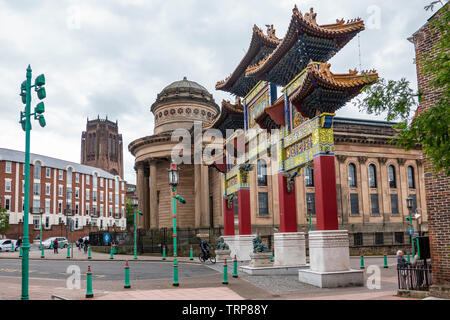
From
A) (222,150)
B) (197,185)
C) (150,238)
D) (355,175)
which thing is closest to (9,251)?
(150,238)

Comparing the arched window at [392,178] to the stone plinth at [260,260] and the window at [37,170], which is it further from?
the window at [37,170]

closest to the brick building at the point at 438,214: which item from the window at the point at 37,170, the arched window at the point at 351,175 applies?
the arched window at the point at 351,175

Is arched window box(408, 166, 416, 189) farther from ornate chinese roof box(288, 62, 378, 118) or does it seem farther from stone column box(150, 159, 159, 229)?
ornate chinese roof box(288, 62, 378, 118)

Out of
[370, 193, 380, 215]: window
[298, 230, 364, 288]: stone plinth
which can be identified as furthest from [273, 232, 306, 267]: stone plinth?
[370, 193, 380, 215]: window

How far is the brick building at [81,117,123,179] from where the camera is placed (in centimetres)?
12744

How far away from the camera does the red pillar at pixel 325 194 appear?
1602 centimetres

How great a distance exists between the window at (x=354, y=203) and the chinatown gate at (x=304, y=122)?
2714 centimetres

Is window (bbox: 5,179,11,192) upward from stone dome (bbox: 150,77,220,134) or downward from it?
downward

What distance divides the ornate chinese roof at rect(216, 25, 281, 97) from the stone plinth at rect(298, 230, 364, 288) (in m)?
11.1

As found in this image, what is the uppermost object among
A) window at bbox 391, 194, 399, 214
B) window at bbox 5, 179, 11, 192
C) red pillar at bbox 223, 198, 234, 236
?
window at bbox 5, 179, 11, 192

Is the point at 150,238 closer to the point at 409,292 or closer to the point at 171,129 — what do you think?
the point at 171,129

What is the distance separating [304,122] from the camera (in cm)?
1798

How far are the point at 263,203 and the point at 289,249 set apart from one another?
2549 cm
